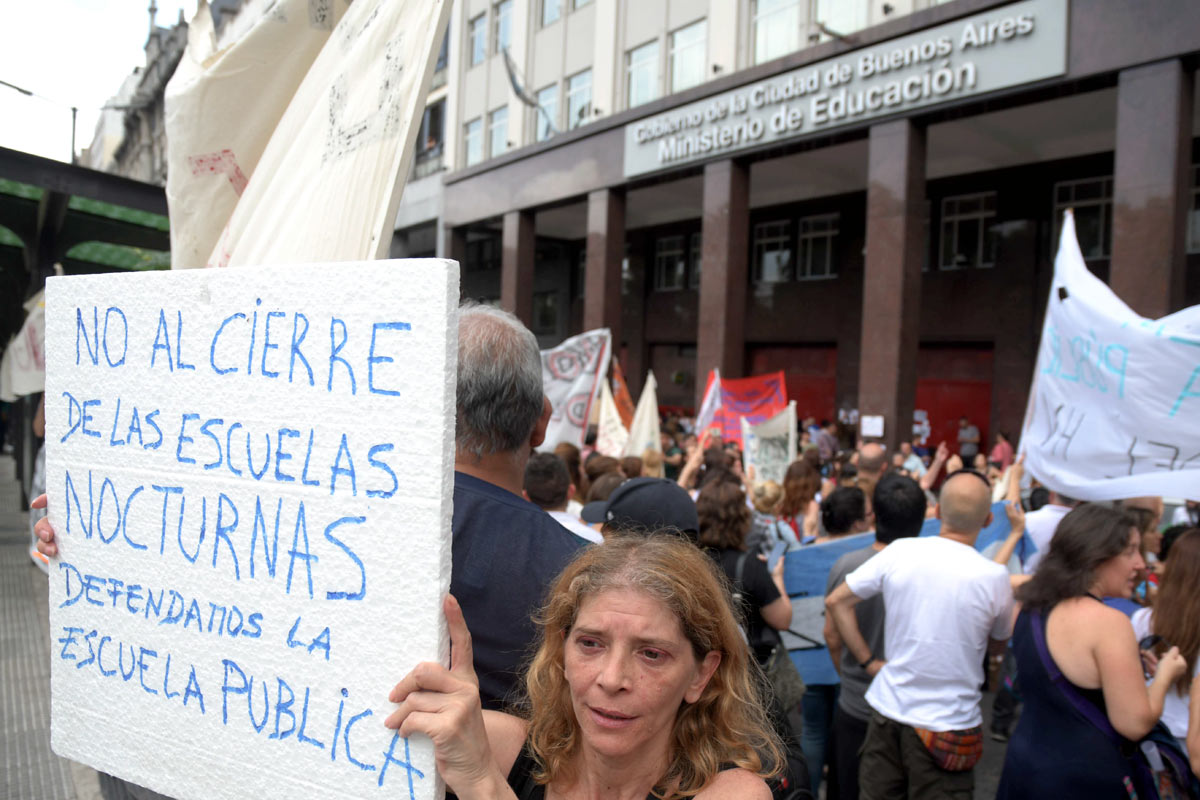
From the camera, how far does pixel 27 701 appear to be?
500cm

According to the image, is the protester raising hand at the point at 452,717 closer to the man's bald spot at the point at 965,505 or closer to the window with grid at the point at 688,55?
the man's bald spot at the point at 965,505

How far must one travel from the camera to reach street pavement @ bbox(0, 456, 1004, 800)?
4047mm

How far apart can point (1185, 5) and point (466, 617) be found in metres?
13.8

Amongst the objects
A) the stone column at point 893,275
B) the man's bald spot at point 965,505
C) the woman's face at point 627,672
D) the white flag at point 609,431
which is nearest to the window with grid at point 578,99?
the stone column at point 893,275

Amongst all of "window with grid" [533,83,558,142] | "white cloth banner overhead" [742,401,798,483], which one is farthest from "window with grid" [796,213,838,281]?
"white cloth banner overhead" [742,401,798,483]

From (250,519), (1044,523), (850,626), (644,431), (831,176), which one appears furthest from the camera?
(831,176)

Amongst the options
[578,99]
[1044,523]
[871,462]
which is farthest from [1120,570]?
[578,99]

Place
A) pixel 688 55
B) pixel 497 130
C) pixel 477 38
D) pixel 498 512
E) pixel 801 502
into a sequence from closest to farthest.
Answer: pixel 498 512 < pixel 801 502 < pixel 688 55 < pixel 497 130 < pixel 477 38

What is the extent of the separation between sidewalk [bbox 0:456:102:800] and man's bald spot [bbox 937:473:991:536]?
4006 millimetres

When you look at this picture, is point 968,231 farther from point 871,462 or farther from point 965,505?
point 965,505

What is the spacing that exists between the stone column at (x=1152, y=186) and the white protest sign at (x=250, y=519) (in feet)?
41.8

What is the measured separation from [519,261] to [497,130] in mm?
5143

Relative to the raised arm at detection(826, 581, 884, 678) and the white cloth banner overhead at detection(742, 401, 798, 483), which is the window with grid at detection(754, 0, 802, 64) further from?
the raised arm at detection(826, 581, 884, 678)

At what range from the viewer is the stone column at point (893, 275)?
1433 centimetres
